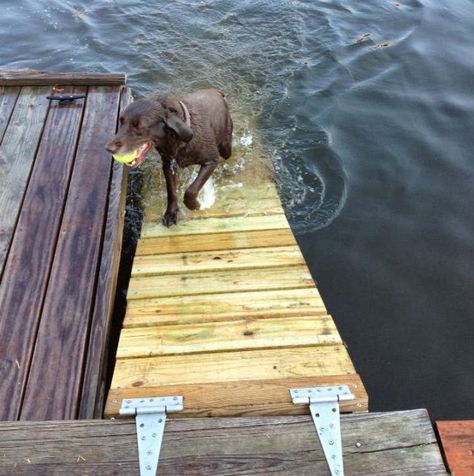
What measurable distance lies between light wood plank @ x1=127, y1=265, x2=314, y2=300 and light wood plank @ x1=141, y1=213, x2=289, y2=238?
60 cm

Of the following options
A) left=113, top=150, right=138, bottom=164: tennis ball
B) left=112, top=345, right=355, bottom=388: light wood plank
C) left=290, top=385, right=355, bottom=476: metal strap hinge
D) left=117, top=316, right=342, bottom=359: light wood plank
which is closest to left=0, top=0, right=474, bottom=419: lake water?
left=117, top=316, right=342, bottom=359: light wood plank

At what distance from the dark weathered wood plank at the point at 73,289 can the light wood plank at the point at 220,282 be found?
0.38 meters

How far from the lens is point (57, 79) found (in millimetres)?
5445

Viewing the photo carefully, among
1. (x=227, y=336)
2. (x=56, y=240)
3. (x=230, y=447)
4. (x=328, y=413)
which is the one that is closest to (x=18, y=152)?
(x=56, y=240)

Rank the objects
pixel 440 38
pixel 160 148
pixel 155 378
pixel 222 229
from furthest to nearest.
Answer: pixel 440 38 → pixel 222 229 → pixel 160 148 → pixel 155 378

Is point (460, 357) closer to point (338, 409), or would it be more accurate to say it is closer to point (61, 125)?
point (338, 409)

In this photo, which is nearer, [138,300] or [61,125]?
[138,300]

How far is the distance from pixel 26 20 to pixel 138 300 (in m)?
7.77

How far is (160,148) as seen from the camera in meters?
3.85

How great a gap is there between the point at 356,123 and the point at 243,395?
4967mm

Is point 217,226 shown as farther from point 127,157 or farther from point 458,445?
point 458,445

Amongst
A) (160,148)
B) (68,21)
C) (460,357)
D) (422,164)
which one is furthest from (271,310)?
(68,21)

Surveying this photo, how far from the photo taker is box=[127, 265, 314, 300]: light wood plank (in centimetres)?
345

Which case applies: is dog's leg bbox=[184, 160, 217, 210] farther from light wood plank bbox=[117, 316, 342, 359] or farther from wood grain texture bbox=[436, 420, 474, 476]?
wood grain texture bbox=[436, 420, 474, 476]
